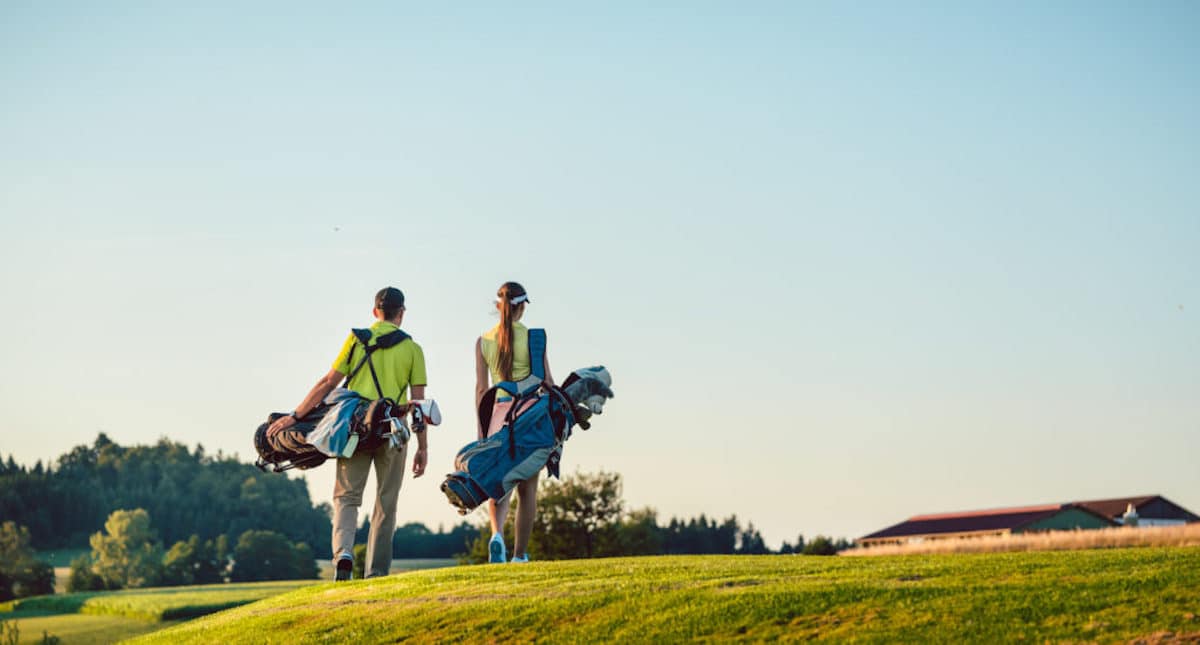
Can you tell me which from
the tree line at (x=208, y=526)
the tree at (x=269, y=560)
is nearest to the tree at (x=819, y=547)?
the tree line at (x=208, y=526)

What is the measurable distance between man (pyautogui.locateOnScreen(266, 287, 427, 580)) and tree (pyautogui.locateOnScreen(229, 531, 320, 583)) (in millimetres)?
83029

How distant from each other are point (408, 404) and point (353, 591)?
247 cm

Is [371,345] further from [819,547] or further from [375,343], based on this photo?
[819,547]

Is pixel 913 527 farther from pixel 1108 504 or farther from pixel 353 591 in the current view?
pixel 353 591

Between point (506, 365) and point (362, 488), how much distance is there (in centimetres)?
240

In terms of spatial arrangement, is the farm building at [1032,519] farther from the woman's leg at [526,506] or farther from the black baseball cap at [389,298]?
the black baseball cap at [389,298]

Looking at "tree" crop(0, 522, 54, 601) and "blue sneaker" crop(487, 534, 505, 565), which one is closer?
"blue sneaker" crop(487, 534, 505, 565)

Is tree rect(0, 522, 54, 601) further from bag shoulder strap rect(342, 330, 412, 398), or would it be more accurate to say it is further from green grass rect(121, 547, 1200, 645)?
green grass rect(121, 547, 1200, 645)

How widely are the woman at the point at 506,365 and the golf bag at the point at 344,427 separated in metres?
1.15

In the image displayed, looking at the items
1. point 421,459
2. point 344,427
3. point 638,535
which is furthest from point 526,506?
point 638,535

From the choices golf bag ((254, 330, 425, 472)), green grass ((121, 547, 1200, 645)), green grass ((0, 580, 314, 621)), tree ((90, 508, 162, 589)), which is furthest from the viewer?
tree ((90, 508, 162, 589))

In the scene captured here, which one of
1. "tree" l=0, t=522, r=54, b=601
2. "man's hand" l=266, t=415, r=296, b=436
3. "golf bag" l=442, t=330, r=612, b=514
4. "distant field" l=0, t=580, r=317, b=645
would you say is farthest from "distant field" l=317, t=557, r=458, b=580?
"golf bag" l=442, t=330, r=612, b=514

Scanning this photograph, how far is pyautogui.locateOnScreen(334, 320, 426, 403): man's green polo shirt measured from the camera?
16578mm

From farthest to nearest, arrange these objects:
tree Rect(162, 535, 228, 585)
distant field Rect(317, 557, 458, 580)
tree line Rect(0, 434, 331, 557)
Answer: tree line Rect(0, 434, 331, 557), tree Rect(162, 535, 228, 585), distant field Rect(317, 557, 458, 580)
